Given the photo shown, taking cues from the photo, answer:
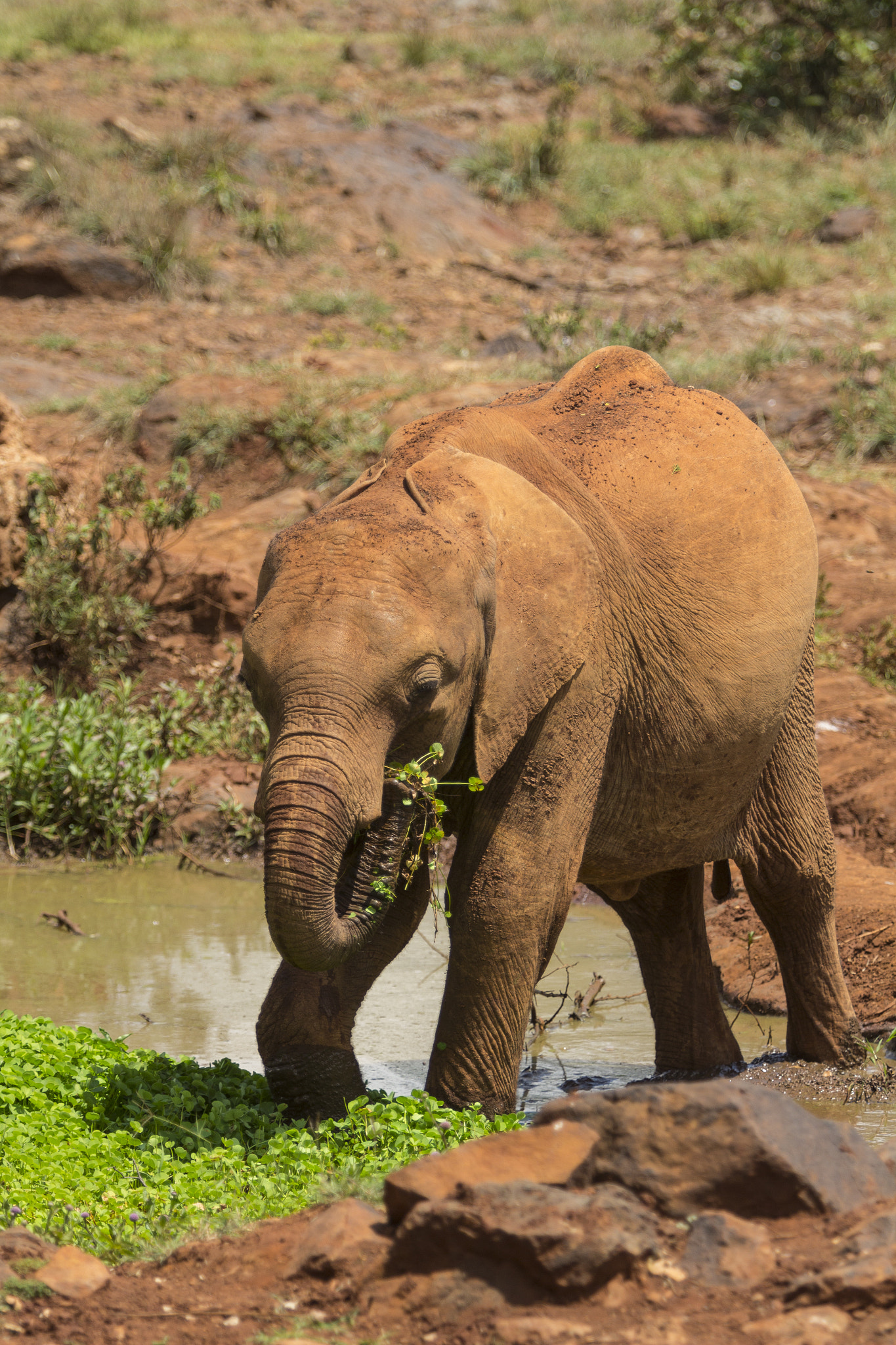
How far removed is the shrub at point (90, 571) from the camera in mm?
9867

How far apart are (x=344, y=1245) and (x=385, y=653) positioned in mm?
1411

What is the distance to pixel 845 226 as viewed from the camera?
749 inches

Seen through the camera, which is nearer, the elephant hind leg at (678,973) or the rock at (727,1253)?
the rock at (727,1253)

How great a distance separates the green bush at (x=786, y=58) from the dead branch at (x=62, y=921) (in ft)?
63.5

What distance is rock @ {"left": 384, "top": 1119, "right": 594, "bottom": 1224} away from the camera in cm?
296

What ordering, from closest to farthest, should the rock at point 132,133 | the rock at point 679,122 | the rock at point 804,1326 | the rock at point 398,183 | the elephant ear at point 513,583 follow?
the rock at point 804,1326 < the elephant ear at point 513,583 < the rock at point 398,183 < the rock at point 132,133 < the rock at point 679,122

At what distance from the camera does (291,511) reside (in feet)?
37.4

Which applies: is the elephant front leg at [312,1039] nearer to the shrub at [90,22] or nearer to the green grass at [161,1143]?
the green grass at [161,1143]

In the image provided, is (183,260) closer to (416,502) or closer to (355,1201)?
(416,502)

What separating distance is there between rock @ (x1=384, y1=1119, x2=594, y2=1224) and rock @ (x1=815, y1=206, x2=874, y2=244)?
17.7m

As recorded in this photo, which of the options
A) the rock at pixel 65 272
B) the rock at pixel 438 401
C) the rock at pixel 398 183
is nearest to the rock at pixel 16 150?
the rock at pixel 65 272

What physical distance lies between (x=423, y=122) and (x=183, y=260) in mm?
7646

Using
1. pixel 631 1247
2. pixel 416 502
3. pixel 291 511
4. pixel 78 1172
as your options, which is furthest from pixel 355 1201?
pixel 291 511

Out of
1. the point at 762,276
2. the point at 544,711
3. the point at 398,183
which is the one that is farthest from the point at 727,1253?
the point at 398,183
